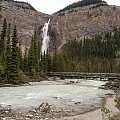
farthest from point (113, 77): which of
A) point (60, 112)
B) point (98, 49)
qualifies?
point (98, 49)

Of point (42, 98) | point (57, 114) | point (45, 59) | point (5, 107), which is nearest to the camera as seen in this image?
point (57, 114)

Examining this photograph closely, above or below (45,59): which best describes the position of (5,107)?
below

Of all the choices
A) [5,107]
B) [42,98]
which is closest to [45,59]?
[42,98]

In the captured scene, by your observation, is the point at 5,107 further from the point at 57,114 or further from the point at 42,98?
the point at 42,98

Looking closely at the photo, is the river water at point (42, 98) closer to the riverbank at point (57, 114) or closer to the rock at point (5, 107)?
the rock at point (5, 107)

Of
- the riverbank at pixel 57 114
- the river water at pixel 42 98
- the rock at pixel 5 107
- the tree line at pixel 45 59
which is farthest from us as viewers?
the tree line at pixel 45 59

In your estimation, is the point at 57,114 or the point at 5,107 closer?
the point at 57,114

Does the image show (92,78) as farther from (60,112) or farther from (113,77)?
(60,112)

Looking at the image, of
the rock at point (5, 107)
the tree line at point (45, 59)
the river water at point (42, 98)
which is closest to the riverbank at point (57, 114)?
the rock at point (5, 107)

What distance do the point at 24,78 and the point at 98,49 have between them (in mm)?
98118

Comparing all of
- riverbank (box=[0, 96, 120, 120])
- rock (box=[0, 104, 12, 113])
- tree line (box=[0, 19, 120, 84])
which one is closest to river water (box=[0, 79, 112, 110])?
rock (box=[0, 104, 12, 113])

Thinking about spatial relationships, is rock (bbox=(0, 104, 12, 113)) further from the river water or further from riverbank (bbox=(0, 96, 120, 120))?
riverbank (bbox=(0, 96, 120, 120))

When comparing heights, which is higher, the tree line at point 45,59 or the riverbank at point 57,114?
the tree line at point 45,59

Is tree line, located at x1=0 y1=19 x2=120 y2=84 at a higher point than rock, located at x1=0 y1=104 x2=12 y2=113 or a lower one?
higher
